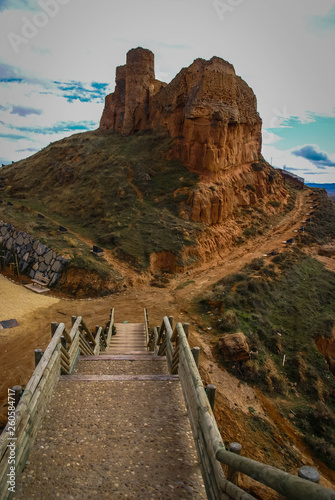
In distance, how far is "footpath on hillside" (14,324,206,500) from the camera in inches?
124

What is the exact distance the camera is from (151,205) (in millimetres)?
24391

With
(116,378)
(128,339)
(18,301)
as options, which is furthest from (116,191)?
(116,378)

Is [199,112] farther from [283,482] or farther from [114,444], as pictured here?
[283,482]

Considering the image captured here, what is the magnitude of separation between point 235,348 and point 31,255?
45.4 feet

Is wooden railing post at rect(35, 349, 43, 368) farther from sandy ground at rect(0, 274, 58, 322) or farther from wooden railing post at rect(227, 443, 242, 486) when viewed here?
sandy ground at rect(0, 274, 58, 322)

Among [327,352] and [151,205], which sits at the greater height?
[151,205]

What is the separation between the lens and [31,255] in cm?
1903

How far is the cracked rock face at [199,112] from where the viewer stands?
79.0ft

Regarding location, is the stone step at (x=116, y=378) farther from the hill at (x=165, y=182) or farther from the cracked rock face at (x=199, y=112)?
the cracked rock face at (x=199, y=112)

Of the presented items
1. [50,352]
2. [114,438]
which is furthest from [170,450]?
[50,352]

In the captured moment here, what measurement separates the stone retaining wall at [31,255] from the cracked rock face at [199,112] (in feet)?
45.1

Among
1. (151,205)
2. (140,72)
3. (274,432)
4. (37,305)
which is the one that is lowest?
(274,432)

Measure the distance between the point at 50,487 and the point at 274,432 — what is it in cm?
747

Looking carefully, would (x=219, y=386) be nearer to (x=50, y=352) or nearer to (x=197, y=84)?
(x=50, y=352)
